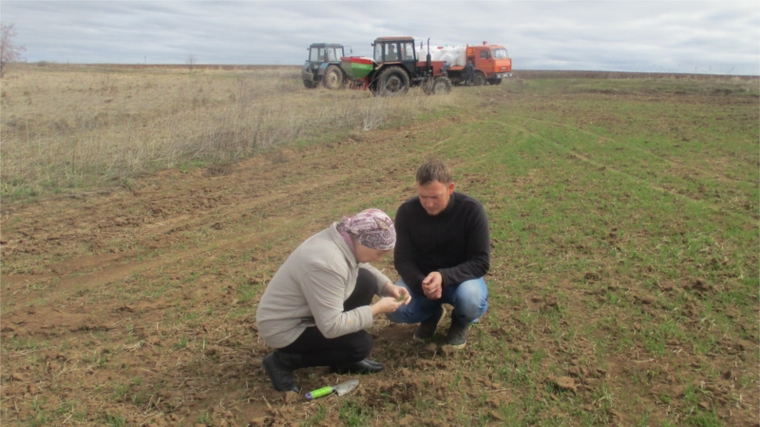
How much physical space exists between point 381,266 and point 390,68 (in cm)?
1928

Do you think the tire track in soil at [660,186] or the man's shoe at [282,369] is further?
the tire track in soil at [660,186]

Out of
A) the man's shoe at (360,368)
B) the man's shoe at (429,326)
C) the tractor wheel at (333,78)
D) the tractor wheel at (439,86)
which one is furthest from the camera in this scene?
the tractor wheel at (333,78)

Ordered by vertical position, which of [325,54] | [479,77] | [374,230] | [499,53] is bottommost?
[374,230]

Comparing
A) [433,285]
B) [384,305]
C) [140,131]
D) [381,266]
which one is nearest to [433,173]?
[433,285]

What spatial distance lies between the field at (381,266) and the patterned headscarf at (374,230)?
88 centimetres

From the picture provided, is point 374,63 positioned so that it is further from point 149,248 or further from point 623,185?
point 149,248

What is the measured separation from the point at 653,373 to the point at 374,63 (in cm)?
2186

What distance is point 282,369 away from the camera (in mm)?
3217

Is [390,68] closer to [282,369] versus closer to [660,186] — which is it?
[660,186]

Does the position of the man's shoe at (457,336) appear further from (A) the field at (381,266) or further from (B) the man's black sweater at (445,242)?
(B) the man's black sweater at (445,242)

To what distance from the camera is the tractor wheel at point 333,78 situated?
26281 mm

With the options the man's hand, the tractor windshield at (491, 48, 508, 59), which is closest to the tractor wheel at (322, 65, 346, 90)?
the tractor windshield at (491, 48, 508, 59)

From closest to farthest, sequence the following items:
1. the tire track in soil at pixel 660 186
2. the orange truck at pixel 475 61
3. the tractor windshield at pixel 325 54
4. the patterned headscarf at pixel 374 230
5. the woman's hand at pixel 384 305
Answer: the patterned headscarf at pixel 374 230, the woman's hand at pixel 384 305, the tire track in soil at pixel 660 186, the tractor windshield at pixel 325 54, the orange truck at pixel 475 61

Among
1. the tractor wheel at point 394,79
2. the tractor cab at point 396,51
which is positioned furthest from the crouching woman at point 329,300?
the tractor cab at point 396,51
